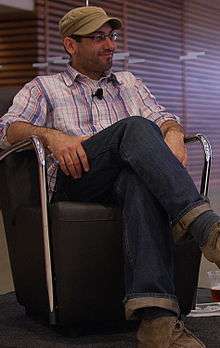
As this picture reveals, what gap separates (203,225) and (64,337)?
710 millimetres

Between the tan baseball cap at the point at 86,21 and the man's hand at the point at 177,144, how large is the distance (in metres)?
0.56

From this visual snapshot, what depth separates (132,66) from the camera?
7.72 m

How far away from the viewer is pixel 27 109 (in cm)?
272

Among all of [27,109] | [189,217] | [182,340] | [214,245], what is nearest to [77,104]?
[27,109]

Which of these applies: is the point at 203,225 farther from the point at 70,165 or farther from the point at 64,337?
the point at 64,337

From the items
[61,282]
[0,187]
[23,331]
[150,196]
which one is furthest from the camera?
[0,187]

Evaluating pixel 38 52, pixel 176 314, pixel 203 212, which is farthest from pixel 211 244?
pixel 38 52

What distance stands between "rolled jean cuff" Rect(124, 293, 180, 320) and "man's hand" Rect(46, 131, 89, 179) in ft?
1.73

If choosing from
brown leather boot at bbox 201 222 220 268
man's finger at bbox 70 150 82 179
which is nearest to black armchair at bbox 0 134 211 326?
man's finger at bbox 70 150 82 179

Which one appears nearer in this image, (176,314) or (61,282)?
(176,314)

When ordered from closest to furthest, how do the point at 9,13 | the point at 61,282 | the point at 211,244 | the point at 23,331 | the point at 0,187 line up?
the point at 211,244 < the point at 61,282 < the point at 23,331 < the point at 0,187 < the point at 9,13

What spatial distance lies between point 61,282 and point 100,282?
0.44ft

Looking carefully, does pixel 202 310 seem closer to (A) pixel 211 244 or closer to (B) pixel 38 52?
(A) pixel 211 244

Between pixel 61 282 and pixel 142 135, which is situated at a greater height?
pixel 142 135
